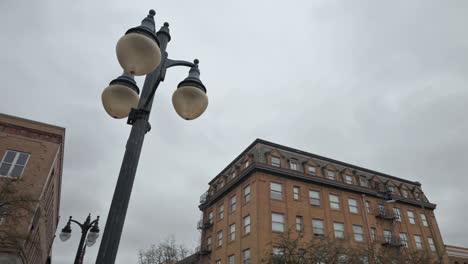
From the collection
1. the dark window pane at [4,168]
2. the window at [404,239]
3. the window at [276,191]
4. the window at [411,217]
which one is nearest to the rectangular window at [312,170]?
the window at [276,191]

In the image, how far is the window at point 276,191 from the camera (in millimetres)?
30703

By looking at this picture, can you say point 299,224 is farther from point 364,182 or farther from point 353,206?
point 364,182

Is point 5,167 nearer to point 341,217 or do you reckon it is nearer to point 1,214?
point 1,214

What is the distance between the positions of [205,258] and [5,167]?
2304 centimetres

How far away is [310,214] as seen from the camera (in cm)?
3153

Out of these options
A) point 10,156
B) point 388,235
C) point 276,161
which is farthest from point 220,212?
point 10,156

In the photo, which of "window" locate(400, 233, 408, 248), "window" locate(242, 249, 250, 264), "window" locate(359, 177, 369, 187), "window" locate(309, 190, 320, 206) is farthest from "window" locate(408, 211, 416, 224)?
"window" locate(242, 249, 250, 264)

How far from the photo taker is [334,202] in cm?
3406

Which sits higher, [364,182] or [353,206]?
[364,182]

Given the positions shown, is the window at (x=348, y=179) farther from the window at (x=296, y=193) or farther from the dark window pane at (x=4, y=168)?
the dark window pane at (x=4, y=168)

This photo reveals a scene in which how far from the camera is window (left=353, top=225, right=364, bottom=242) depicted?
33022 mm

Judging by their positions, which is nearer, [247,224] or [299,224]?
[247,224]

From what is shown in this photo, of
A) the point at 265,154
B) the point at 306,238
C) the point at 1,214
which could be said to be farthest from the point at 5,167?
the point at 306,238

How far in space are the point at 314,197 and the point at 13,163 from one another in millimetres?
27445
